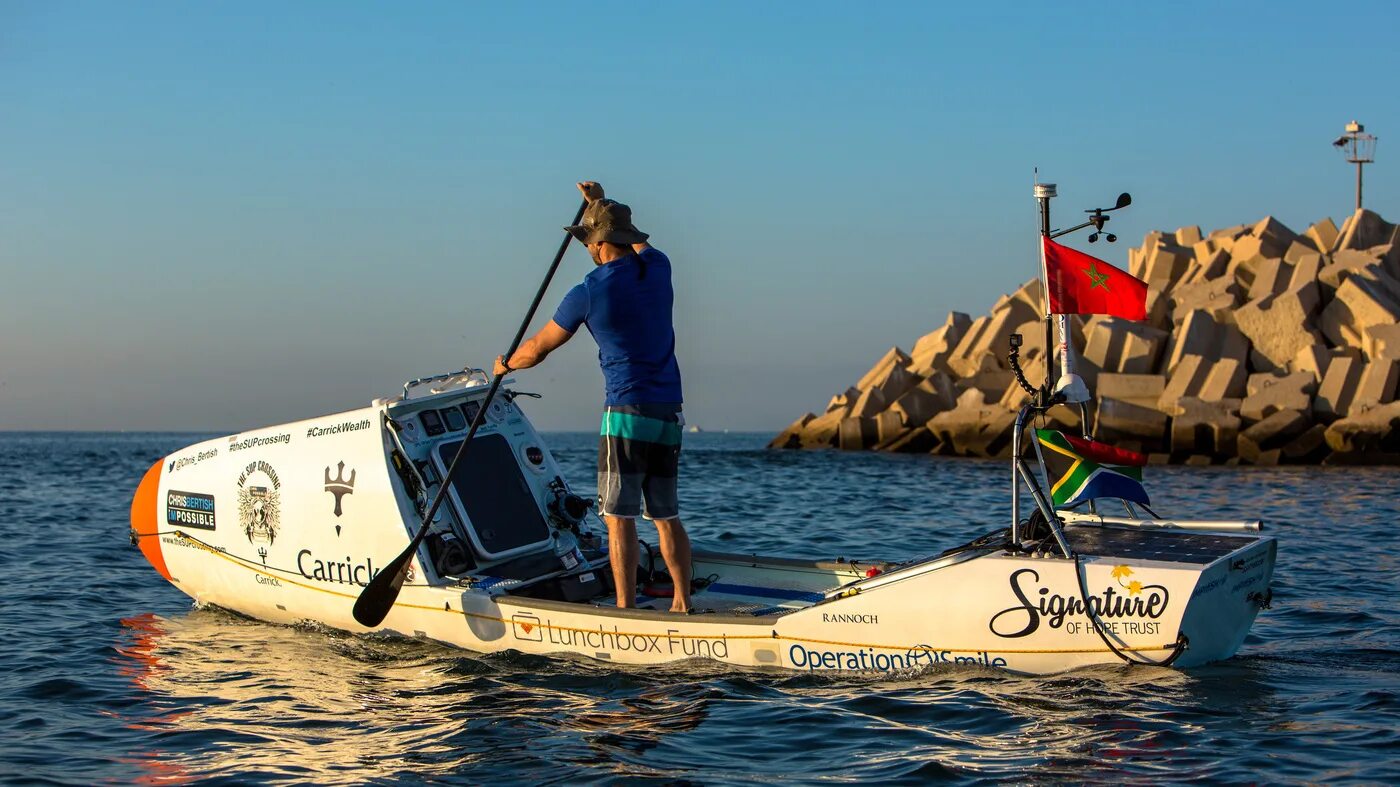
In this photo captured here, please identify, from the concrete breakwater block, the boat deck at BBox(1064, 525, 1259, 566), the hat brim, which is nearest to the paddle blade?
the hat brim

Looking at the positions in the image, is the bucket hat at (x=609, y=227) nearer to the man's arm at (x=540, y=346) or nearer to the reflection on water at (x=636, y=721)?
the man's arm at (x=540, y=346)

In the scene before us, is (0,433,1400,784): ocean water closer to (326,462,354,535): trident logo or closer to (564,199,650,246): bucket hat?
(326,462,354,535): trident logo

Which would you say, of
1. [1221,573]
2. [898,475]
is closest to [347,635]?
[1221,573]

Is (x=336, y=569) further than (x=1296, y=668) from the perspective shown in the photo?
Yes

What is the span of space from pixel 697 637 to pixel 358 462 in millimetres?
2718

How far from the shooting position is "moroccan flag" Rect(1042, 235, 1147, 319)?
22.4 feet

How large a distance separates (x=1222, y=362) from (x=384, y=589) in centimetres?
2407

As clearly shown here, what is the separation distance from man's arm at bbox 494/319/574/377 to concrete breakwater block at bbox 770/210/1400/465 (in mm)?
15874

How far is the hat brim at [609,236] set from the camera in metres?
7.13

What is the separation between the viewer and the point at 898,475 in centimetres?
2592

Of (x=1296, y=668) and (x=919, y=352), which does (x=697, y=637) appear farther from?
(x=919, y=352)

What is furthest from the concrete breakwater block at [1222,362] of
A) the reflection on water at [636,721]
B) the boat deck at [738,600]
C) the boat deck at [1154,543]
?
the reflection on water at [636,721]

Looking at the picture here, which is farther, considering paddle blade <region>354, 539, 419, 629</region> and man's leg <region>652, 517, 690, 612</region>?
paddle blade <region>354, 539, 419, 629</region>

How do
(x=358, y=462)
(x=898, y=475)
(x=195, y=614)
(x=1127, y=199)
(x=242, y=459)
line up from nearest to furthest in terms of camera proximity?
1. (x=1127, y=199)
2. (x=358, y=462)
3. (x=242, y=459)
4. (x=195, y=614)
5. (x=898, y=475)
